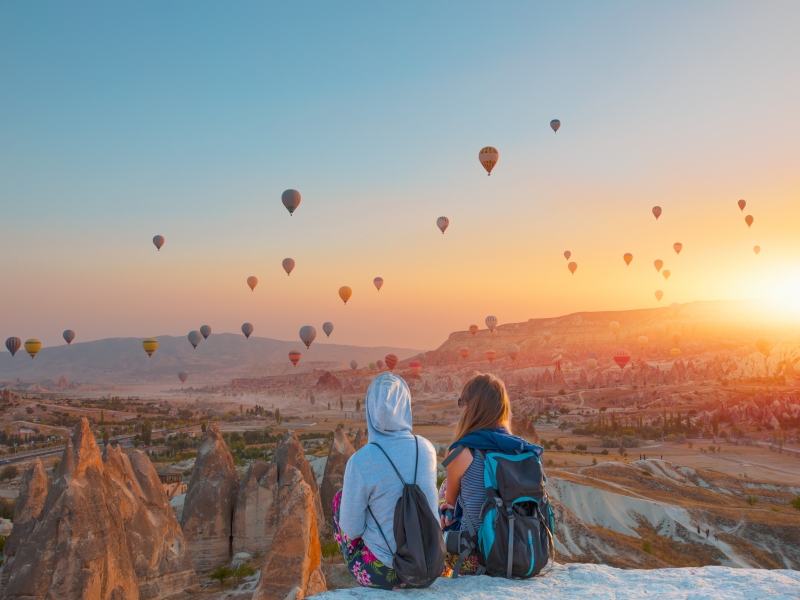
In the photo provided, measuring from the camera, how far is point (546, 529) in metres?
4.22

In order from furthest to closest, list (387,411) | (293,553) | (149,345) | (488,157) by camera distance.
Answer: (149,345), (488,157), (293,553), (387,411)

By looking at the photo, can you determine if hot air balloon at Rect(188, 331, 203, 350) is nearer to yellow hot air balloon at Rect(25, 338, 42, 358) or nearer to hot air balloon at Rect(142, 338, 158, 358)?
hot air balloon at Rect(142, 338, 158, 358)

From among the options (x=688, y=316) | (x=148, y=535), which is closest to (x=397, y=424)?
(x=148, y=535)

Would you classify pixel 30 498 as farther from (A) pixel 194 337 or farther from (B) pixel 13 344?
(A) pixel 194 337

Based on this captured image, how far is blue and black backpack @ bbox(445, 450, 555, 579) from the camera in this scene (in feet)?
13.4

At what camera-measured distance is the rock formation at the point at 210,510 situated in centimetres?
1388

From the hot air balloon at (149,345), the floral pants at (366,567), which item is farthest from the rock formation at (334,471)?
the hot air balloon at (149,345)

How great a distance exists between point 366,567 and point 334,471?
13788 mm

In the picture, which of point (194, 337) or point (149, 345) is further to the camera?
point (194, 337)

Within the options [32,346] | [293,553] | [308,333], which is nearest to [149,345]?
[32,346]

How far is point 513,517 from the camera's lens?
13.4 feet

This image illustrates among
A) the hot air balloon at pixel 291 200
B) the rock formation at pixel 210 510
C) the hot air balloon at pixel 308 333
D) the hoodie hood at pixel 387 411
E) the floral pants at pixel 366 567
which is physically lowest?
the rock formation at pixel 210 510

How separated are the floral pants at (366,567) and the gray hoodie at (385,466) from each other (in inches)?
2.6

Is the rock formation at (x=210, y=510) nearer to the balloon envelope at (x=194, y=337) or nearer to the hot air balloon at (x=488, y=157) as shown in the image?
the hot air balloon at (x=488, y=157)
